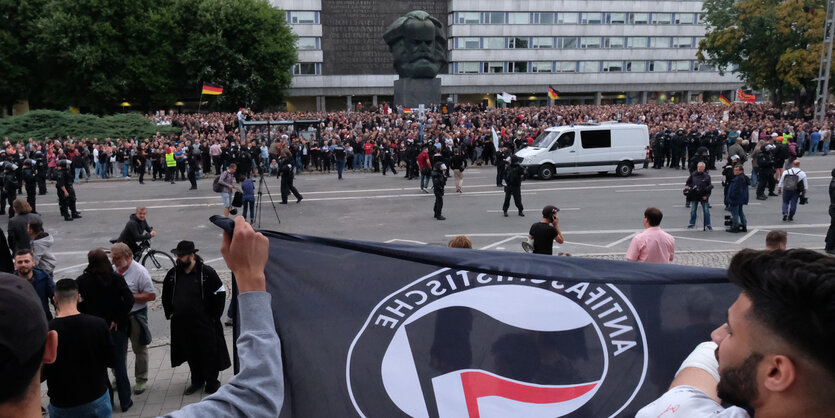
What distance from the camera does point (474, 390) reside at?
2898mm

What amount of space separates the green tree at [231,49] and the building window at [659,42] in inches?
1792

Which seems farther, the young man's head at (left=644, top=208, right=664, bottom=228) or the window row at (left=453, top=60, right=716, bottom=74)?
the window row at (left=453, top=60, right=716, bottom=74)

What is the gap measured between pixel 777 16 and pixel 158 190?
1674 inches

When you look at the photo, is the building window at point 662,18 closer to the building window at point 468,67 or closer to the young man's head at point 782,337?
the building window at point 468,67

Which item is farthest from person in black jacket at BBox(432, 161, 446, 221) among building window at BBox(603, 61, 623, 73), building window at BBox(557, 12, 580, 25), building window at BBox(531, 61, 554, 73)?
building window at BBox(603, 61, 623, 73)

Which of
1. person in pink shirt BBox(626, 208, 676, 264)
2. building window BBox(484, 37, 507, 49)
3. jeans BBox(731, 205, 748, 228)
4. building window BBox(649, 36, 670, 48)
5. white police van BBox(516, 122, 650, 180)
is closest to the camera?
person in pink shirt BBox(626, 208, 676, 264)

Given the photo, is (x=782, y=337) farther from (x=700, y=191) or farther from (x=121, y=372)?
(x=700, y=191)

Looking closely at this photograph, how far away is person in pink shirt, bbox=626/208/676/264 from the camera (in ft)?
24.6

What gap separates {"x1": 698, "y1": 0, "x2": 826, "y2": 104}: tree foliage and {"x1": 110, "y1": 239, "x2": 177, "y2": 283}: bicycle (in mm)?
45284

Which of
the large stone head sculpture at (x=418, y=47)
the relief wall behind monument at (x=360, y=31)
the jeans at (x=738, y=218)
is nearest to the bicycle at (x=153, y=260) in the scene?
the jeans at (x=738, y=218)

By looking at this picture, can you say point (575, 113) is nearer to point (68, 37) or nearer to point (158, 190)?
point (158, 190)

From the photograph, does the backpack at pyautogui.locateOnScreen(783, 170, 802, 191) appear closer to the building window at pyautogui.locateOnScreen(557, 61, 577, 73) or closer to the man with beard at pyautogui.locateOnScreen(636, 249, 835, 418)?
the man with beard at pyautogui.locateOnScreen(636, 249, 835, 418)

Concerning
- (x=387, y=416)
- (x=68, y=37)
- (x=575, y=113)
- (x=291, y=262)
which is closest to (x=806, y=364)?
(x=387, y=416)

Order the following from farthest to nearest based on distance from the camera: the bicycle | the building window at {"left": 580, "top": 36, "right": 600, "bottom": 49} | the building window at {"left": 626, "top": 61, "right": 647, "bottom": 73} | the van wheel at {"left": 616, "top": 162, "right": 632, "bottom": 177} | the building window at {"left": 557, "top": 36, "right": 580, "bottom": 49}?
the building window at {"left": 626, "top": 61, "right": 647, "bottom": 73} → the building window at {"left": 580, "top": 36, "right": 600, "bottom": 49} → the building window at {"left": 557, "top": 36, "right": 580, "bottom": 49} → the van wheel at {"left": 616, "top": 162, "right": 632, "bottom": 177} → the bicycle
